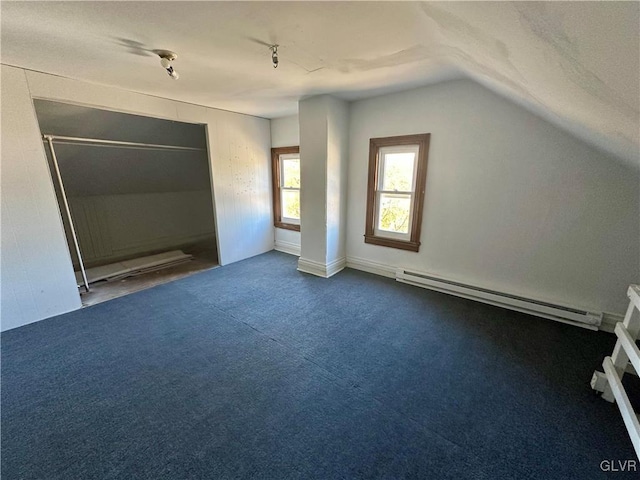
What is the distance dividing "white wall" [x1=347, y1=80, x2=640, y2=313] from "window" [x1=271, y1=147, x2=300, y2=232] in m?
1.55

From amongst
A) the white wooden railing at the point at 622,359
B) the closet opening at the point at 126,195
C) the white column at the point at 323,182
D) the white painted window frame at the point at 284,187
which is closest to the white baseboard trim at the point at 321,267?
the white column at the point at 323,182

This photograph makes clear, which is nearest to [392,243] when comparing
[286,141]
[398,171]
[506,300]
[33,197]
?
[398,171]

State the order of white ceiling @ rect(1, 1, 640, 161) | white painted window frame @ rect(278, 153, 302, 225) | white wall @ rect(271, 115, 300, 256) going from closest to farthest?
white ceiling @ rect(1, 1, 640, 161)
white wall @ rect(271, 115, 300, 256)
white painted window frame @ rect(278, 153, 302, 225)

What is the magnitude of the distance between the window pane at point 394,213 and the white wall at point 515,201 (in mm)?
270

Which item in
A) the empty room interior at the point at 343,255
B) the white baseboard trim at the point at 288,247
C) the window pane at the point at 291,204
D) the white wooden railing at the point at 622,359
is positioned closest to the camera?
the empty room interior at the point at 343,255

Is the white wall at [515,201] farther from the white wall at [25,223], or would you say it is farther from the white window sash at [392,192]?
the white wall at [25,223]

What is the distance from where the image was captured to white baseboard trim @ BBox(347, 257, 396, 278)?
354 centimetres

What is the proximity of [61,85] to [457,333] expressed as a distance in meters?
4.39

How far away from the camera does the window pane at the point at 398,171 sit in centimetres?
321

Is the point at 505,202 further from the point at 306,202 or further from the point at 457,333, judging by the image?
the point at 306,202

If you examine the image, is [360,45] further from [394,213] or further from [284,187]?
[284,187]

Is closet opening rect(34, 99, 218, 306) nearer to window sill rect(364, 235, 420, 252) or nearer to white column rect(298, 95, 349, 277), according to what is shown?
white column rect(298, 95, 349, 277)

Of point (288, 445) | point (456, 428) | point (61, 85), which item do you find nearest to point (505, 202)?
point (456, 428)

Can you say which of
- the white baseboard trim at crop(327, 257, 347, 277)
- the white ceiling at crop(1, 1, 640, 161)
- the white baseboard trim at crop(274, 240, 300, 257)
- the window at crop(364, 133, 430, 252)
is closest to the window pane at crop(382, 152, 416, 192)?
the window at crop(364, 133, 430, 252)
